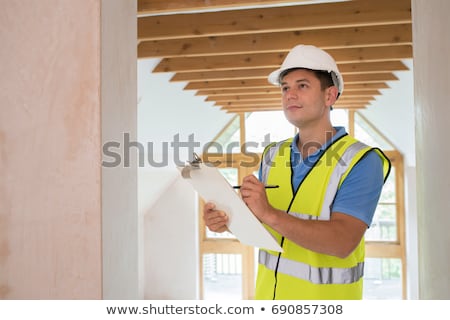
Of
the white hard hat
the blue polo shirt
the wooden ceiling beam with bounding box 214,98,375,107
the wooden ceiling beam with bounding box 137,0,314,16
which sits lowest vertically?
the blue polo shirt

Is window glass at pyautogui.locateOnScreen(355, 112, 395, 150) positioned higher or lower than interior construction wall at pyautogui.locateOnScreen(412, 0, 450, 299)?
higher

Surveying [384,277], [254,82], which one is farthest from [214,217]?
[384,277]

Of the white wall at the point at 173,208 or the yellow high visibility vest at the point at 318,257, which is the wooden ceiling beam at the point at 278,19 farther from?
the white wall at the point at 173,208

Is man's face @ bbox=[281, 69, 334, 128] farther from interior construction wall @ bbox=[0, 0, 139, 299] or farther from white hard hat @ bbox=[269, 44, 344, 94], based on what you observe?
interior construction wall @ bbox=[0, 0, 139, 299]

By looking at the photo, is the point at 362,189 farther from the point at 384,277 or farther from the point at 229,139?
the point at 384,277

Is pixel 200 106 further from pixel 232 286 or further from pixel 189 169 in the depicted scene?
pixel 189 169

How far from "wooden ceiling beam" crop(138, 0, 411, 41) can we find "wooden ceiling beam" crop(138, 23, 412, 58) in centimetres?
40

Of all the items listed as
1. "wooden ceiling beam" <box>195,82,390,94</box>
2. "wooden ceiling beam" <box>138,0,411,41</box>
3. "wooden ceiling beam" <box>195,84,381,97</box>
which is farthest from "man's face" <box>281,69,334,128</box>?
"wooden ceiling beam" <box>195,84,381,97</box>

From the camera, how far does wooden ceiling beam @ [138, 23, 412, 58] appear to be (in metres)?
3.54

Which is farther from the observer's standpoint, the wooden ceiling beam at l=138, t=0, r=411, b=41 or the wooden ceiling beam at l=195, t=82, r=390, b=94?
the wooden ceiling beam at l=195, t=82, r=390, b=94

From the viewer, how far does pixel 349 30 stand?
3.61 meters

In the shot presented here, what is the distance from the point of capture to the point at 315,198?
1562 mm
